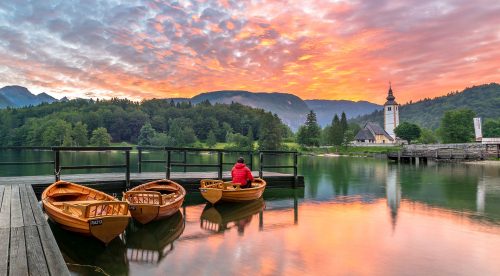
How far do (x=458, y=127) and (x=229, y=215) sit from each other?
334ft

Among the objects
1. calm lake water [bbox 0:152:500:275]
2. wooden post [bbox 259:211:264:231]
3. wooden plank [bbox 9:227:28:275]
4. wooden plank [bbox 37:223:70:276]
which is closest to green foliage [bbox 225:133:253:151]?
calm lake water [bbox 0:152:500:275]

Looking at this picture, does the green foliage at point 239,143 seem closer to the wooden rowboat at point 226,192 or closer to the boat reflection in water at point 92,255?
the wooden rowboat at point 226,192

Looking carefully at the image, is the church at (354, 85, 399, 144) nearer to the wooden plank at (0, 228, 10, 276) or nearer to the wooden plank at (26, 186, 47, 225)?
the wooden plank at (26, 186, 47, 225)

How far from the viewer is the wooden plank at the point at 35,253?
15.9 ft

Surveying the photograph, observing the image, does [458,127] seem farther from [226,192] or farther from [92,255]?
[92,255]

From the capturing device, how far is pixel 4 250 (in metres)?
5.53

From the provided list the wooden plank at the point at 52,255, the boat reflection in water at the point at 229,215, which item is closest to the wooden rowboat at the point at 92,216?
the wooden plank at the point at 52,255

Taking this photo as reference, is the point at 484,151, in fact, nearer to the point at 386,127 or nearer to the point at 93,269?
the point at 93,269

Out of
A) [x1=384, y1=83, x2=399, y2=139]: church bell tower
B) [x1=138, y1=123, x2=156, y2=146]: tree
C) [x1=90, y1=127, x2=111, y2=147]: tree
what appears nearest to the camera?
[x1=90, y1=127, x2=111, y2=147]: tree

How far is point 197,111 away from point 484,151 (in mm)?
126072

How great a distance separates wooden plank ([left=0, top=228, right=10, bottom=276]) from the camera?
189 inches

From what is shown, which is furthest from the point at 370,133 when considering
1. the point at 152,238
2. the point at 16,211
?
the point at 16,211

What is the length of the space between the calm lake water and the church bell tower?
128972mm

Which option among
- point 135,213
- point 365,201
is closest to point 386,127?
point 365,201
